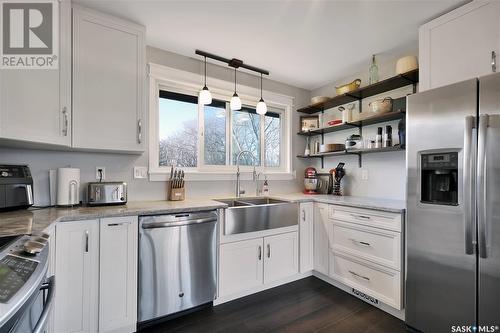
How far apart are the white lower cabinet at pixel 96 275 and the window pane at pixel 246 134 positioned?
156 centimetres

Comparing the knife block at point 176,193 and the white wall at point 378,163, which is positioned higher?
the white wall at point 378,163

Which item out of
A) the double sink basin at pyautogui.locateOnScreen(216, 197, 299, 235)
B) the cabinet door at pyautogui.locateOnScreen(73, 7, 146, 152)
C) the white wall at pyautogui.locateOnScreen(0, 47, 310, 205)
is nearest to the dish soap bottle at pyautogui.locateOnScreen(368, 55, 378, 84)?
the white wall at pyautogui.locateOnScreen(0, 47, 310, 205)

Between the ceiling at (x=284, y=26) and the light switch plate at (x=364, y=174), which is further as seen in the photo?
the light switch plate at (x=364, y=174)

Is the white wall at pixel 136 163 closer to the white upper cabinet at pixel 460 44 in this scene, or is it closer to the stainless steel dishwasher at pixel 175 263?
the stainless steel dishwasher at pixel 175 263

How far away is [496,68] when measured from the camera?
59.4 inches

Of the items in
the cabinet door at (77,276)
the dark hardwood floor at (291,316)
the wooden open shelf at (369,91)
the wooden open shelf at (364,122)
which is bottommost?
the dark hardwood floor at (291,316)

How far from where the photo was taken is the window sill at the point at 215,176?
7.50 ft

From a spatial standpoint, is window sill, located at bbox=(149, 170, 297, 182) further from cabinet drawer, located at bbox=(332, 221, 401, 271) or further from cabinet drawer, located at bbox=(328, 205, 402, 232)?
cabinet drawer, located at bbox=(332, 221, 401, 271)

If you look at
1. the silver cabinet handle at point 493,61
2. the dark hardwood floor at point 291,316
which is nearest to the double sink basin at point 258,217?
the dark hardwood floor at point 291,316

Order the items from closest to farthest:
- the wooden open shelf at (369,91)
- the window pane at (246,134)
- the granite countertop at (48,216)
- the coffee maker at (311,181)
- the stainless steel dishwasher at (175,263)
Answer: the granite countertop at (48,216) < the stainless steel dishwasher at (175,263) < the wooden open shelf at (369,91) < the window pane at (246,134) < the coffee maker at (311,181)

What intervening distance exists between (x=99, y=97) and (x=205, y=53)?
1068 mm

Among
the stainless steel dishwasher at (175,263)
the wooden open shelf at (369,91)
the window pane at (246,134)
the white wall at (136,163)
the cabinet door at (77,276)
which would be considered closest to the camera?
the cabinet door at (77,276)

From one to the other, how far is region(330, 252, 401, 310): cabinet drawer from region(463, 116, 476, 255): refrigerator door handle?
0.60 metres

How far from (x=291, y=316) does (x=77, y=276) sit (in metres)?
1.60
